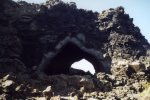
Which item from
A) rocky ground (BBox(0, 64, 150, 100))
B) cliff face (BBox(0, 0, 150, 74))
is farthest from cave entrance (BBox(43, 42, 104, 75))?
rocky ground (BBox(0, 64, 150, 100))

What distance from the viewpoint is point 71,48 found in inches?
894

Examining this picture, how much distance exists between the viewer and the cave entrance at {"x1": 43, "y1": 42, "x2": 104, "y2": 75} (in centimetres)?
2162

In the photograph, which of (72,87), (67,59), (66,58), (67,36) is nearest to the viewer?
(72,87)

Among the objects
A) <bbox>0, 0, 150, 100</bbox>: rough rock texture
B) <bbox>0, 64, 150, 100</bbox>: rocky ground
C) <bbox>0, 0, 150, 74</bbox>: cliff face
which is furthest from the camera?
<bbox>0, 0, 150, 74</bbox>: cliff face

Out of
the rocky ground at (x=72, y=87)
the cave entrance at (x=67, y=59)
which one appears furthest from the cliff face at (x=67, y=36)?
the rocky ground at (x=72, y=87)

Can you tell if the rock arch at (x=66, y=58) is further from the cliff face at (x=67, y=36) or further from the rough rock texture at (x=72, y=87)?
the rough rock texture at (x=72, y=87)

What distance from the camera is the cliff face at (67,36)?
20.6 meters

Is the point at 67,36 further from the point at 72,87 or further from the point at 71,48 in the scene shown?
the point at 72,87

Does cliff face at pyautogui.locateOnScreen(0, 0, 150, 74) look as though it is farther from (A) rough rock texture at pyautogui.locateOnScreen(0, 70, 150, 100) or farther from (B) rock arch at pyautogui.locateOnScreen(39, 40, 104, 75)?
(A) rough rock texture at pyautogui.locateOnScreen(0, 70, 150, 100)

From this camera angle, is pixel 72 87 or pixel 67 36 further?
pixel 67 36

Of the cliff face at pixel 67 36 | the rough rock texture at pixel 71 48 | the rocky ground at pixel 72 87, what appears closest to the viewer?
the rocky ground at pixel 72 87

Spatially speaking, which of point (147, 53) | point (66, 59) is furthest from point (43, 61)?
point (147, 53)

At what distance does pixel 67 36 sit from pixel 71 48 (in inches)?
55.3

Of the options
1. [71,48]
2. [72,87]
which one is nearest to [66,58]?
[71,48]
